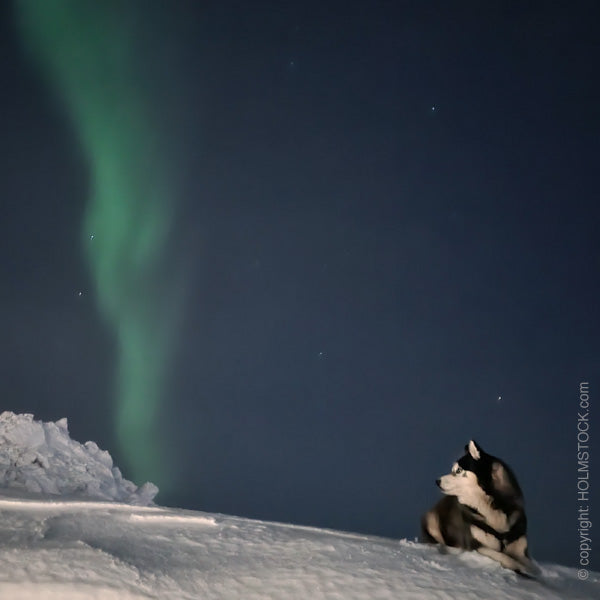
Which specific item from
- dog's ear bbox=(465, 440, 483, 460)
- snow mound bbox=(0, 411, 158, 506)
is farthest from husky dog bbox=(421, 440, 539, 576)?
snow mound bbox=(0, 411, 158, 506)

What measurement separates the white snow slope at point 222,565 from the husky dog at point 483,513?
25 cm

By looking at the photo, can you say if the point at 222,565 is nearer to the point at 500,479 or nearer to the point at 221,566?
the point at 221,566

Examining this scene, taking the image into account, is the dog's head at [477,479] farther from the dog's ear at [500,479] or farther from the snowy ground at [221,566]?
the snowy ground at [221,566]

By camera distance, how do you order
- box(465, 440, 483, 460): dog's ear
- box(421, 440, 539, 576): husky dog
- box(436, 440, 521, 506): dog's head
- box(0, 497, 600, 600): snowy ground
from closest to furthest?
box(0, 497, 600, 600): snowy ground
box(421, 440, 539, 576): husky dog
box(436, 440, 521, 506): dog's head
box(465, 440, 483, 460): dog's ear

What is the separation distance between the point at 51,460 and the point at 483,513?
1477cm

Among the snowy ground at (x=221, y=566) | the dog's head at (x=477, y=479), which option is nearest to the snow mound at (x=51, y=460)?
the snowy ground at (x=221, y=566)

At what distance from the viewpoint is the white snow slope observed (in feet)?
7.50

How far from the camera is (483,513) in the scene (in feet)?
12.1

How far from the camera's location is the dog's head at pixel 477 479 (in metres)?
3.76

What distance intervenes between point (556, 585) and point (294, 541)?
1.82 m

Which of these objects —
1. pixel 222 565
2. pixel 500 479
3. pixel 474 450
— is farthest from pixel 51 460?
pixel 500 479

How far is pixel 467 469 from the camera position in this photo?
3869 millimetres

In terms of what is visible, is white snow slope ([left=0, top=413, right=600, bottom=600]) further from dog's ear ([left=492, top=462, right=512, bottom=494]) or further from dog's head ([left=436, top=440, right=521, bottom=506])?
dog's ear ([left=492, top=462, right=512, bottom=494])

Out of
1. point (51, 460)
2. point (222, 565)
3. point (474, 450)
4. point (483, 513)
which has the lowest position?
point (51, 460)
